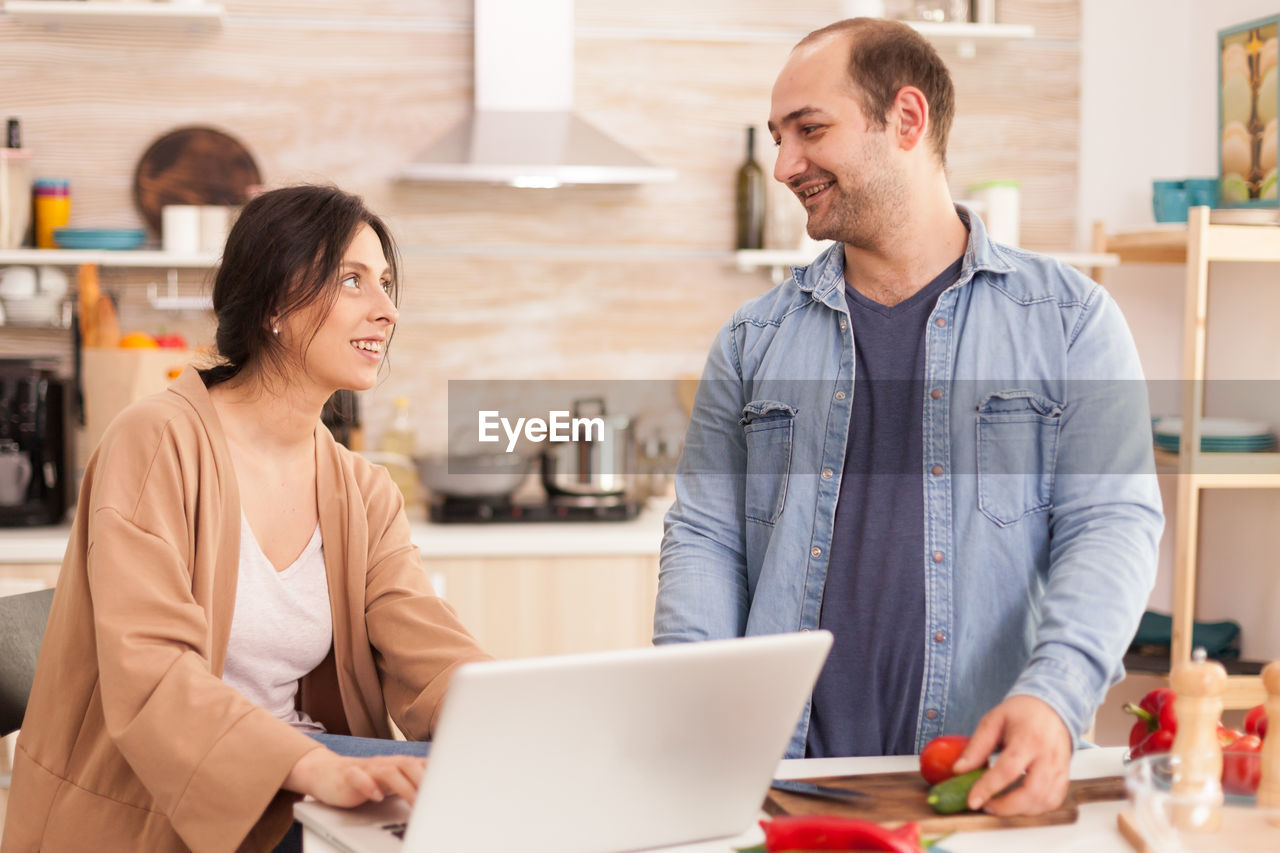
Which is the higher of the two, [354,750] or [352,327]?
[352,327]

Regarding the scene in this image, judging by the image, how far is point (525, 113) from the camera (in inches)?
127

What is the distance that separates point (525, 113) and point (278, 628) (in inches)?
79.0

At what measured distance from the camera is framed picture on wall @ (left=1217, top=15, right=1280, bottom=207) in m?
2.91

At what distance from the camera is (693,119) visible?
11.4 feet

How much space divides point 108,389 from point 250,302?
1.49 metres

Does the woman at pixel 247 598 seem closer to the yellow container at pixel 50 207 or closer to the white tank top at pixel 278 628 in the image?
the white tank top at pixel 278 628

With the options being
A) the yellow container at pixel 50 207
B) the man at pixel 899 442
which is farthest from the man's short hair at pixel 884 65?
the yellow container at pixel 50 207

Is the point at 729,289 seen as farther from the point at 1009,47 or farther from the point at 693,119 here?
the point at 1009,47

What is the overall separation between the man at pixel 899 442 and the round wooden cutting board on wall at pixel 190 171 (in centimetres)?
217

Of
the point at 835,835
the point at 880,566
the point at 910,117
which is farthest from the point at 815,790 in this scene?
the point at 910,117

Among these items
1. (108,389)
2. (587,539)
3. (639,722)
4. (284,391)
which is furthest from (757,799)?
(108,389)

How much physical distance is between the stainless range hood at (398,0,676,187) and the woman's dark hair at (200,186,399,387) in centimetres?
145

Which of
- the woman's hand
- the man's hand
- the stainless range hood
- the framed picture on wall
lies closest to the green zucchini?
the man's hand

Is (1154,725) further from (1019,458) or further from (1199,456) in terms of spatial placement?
(1199,456)
